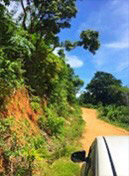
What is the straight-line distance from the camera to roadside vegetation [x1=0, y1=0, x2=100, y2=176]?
8578mm

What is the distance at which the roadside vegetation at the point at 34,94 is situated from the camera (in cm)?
858

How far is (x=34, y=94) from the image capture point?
16.0 metres

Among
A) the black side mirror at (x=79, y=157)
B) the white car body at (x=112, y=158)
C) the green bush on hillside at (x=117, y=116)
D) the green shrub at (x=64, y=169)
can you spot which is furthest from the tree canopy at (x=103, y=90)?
the white car body at (x=112, y=158)

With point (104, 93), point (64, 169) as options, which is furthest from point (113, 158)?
point (104, 93)

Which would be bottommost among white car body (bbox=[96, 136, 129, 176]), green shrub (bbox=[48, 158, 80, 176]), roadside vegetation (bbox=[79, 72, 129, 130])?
green shrub (bbox=[48, 158, 80, 176])

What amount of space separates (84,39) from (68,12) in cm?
238

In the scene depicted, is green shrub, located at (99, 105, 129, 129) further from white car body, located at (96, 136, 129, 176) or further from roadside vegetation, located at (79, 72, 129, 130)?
white car body, located at (96, 136, 129, 176)

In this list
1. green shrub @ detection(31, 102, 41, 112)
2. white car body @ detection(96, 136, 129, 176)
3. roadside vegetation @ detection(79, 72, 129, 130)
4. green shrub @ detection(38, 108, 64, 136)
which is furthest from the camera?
roadside vegetation @ detection(79, 72, 129, 130)

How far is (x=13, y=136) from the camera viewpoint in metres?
8.73

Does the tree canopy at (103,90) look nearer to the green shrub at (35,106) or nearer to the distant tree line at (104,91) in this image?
the distant tree line at (104,91)

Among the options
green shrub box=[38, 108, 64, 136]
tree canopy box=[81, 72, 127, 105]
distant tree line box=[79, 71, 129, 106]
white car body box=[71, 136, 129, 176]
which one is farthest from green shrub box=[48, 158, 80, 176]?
tree canopy box=[81, 72, 127, 105]

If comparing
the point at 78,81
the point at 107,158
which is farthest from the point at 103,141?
the point at 78,81

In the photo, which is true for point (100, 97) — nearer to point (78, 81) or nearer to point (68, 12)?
point (78, 81)

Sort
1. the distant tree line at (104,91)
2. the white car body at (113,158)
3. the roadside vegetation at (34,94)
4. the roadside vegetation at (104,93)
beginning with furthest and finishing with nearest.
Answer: the distant tree line at (104,91)
the roadside vegetation at (104,93)
the roadside vegetation at (34,94)
the white car body at (113,158)
